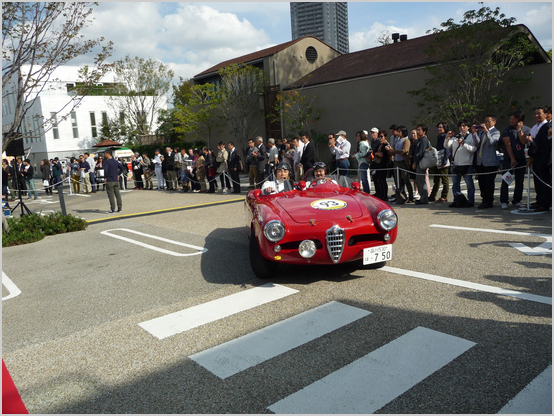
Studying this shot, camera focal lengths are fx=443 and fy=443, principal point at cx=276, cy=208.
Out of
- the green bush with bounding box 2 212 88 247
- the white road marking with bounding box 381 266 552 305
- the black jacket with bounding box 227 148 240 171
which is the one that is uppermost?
the black jacket with bounding box 227 148 240 171

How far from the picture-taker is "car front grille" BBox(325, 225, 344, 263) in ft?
15.9

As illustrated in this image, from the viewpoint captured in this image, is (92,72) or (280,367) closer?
(280,367)

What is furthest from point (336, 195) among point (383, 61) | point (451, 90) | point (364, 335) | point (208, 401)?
point (383, 61)

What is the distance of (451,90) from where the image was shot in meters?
17.9

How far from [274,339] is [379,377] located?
3.29ft

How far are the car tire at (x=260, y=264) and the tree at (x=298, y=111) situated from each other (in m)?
19.4

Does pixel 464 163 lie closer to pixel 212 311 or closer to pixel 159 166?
pixel 212 311

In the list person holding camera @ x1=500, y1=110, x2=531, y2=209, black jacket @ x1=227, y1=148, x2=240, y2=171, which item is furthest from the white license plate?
black jacket @ x1=227, y1=148, x2=240, y2=171

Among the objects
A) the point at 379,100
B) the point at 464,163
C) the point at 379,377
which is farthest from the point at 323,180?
the point at 379,100

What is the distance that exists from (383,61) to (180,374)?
2188 cm

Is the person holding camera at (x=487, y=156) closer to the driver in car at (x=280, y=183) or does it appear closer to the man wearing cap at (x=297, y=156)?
the driver in car at (x=280, y=183)

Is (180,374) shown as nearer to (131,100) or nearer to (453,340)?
(453,340)

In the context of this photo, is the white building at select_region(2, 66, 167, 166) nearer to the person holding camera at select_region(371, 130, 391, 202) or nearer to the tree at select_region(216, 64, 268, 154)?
the tree at select_region(216, 64, 268, 154)

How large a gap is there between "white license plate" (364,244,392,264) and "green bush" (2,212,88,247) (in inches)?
297
